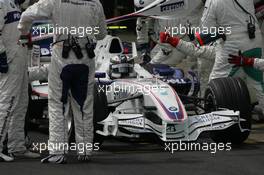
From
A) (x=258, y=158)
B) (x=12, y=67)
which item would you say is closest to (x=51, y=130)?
(x=12, y=67)

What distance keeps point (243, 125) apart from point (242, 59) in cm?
129

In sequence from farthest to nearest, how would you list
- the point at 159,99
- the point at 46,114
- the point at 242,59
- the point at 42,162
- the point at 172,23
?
the point at 172,23, the point at 46,114, the point at 242,59, the point at 159,99, the point at 42,162

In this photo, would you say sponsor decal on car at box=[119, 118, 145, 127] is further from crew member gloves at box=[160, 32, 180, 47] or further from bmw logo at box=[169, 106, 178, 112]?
crew member gloves at box=[160, 32, 180, 47]

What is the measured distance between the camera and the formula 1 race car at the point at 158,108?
9461mm

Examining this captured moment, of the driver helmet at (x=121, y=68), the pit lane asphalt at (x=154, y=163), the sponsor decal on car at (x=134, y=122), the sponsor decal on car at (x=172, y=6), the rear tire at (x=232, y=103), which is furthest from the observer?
the sponsor decal on car at (x=172, y=6)

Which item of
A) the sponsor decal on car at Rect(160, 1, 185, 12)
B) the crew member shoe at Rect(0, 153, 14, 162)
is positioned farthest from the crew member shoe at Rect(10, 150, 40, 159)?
the sponsor decal on car at Rect(160, 1, 185, 12)

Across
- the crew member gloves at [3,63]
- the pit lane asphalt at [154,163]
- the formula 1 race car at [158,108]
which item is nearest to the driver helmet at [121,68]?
the formula 1 race car at [158,108]

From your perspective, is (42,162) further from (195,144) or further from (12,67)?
(195,144)

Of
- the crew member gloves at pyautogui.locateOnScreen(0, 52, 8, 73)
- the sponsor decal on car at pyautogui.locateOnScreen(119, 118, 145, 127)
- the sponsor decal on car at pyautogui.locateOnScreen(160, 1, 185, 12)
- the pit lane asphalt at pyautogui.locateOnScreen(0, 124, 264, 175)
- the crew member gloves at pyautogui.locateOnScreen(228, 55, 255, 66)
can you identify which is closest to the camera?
the pit lane asphalt at pyautogui.locateOnScreen(0, 124, 264, 175)

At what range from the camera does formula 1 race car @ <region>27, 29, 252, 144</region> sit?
9461 mm

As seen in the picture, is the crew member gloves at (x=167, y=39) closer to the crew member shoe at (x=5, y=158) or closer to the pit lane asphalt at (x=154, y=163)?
the pit lane asphalt at (x=154, y=163)

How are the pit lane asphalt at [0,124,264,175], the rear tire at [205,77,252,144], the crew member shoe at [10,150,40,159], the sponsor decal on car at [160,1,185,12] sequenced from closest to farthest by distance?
the pit lane asphalt at [0,124,264,175], the crew member shoe at [10,150,40,159], the rear tire at [205,77,252,144], the sponsor decal on car at [160,1,185,12]

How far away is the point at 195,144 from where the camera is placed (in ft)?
33.0

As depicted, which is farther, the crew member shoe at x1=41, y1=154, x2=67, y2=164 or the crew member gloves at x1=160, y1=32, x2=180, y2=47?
the crew member gloves at x1=160, y1=32, x2=180, y2=47
